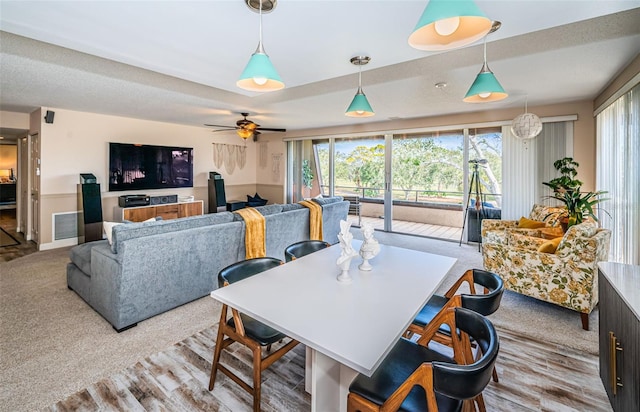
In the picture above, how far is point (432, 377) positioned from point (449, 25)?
1448 mm

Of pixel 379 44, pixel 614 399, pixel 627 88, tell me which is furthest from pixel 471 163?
pixel 614 399

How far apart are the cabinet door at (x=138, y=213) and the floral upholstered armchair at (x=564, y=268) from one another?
20.3 ft

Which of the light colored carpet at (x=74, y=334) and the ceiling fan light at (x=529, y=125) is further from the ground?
the ceiling fan light at (x=529, y=125)

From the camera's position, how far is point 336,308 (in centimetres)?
140

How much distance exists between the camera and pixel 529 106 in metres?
4.98

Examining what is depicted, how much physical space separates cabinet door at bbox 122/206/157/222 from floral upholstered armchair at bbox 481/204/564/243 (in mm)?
6100

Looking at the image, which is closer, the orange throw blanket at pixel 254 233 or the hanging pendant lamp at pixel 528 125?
the orange throw blanket at pixel 254 233

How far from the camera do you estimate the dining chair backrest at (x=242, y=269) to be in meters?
1.88

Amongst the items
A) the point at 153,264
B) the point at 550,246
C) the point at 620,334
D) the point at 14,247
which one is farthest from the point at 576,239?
the point at 14,247

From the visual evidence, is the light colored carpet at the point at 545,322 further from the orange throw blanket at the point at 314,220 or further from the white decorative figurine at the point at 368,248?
the orange throw blanket at the point at 314,220

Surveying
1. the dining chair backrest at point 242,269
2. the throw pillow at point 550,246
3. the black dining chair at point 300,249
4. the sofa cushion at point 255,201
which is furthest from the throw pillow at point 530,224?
the sofa cushion at point 255,201

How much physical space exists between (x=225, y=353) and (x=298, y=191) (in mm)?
6187

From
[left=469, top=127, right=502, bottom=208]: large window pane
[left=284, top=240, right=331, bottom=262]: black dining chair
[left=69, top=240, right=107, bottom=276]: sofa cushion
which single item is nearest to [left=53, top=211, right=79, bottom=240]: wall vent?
[left=69, top=240, right=107, bottom=276]: sofa cushion

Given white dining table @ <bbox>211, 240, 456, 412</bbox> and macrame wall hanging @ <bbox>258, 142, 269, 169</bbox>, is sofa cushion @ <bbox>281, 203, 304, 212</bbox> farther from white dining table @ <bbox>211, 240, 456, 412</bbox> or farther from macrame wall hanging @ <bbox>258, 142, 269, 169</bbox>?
macrame wall hanging @ <bbox>258, 142, 269, 169</bbox>
